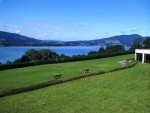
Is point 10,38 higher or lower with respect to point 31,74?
higher

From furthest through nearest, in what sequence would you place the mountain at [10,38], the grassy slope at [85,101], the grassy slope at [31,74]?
the mountain at [10,38]
the grassy slope at [31,74]
the grassy slope at [85,101]

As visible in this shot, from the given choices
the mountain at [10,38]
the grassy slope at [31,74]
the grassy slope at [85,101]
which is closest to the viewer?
the grassy slope at [85,101]

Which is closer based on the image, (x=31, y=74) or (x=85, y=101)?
(x=85, y=101)

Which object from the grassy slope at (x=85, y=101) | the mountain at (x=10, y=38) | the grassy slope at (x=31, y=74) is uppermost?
the mountain at (x=10, y=38)

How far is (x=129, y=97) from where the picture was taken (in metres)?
15.7

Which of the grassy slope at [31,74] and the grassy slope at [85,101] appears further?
the grassy slope at [31,74]

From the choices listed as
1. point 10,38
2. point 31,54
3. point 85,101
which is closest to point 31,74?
point 85,101

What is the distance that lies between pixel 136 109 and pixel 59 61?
37835 mm

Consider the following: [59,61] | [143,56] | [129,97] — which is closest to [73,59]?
[59,61]

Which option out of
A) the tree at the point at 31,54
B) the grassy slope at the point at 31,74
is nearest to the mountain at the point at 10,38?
the tree at the point at 31,54

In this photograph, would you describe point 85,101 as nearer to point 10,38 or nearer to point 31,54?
point 31,54

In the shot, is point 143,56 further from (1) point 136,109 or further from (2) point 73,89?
(1) point 136,109

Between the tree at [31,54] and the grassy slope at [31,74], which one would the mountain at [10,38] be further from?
the grassy slope at [31,74]

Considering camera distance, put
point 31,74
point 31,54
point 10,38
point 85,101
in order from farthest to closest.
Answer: point 10,38, point 31,54, point 31,74, point 85,101
